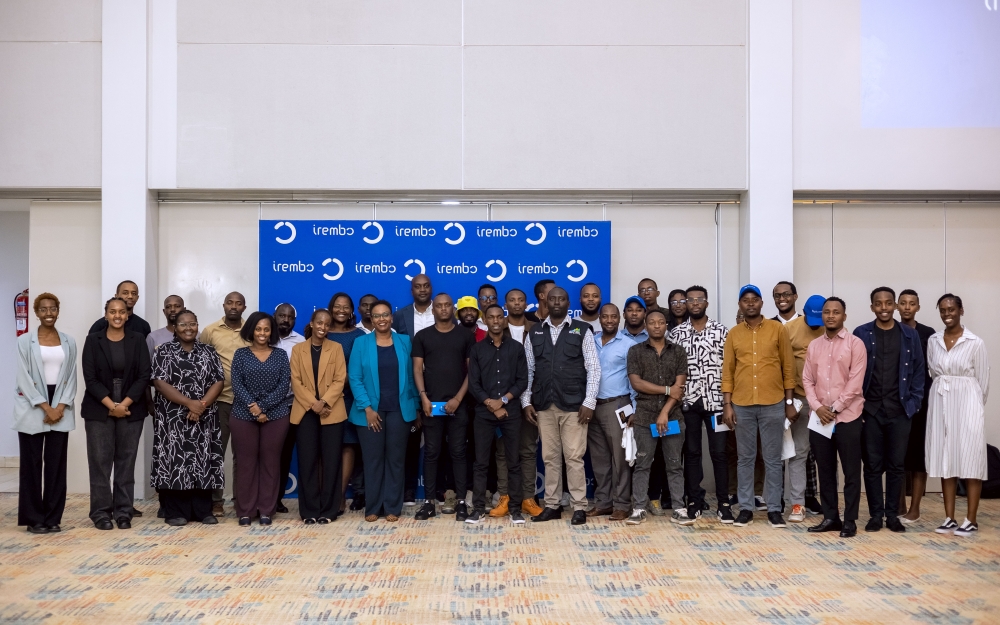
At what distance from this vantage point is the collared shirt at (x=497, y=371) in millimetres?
6977

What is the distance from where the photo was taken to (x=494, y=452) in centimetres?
761

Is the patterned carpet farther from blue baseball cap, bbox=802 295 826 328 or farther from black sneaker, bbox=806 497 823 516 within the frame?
blue baseball cap, bbox=802 295 826 328

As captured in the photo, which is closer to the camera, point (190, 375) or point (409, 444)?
point (190, 375)

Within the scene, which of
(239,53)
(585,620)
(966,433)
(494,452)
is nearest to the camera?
(585,620)

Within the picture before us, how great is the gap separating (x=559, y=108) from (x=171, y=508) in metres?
5.01

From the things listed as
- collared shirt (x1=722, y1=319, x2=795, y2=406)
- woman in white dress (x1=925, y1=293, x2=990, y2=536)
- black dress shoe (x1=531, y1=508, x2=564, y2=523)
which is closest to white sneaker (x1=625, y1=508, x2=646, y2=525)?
black dress shoe (x1=531, y1=508, x2=564, y2=523)

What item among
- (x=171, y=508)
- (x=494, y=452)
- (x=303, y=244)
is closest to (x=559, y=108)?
(x=303, y=244)

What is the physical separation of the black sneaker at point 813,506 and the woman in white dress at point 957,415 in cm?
95

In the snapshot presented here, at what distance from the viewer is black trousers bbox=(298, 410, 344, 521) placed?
274 inches

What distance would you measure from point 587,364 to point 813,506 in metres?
2.34

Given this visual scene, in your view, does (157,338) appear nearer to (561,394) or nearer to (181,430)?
(181,430)

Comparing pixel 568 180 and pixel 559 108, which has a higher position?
pixel 559 108

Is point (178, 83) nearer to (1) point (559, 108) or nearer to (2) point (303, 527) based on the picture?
(1) point (559, 108)

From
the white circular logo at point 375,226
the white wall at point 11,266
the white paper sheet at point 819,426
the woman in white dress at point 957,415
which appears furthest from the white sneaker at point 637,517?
the white wall at point 11,266
